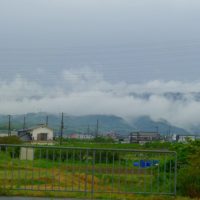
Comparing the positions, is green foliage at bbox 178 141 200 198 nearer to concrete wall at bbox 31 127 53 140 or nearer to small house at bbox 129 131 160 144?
concrete wall at bbox 31 127 53 140

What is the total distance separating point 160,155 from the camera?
45.7 ft

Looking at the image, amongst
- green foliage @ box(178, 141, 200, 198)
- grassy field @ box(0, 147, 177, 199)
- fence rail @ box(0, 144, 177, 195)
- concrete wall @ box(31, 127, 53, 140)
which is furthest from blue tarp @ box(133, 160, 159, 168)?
concrete wall @ box(31, 127, 53, 140)

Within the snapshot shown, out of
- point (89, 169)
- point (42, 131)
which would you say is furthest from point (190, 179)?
point (42, 131)

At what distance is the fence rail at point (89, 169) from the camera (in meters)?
13.8

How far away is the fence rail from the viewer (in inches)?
542

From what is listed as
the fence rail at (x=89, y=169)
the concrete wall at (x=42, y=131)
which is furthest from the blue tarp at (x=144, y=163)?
the concrete wall at (x=42, y=131)

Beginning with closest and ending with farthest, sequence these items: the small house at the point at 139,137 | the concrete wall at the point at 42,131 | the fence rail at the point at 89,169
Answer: the fence rail at the point at 89,169, the concrete wall at the point at 42,131, the small house at the point at 139,137

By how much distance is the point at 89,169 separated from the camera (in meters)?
14.4

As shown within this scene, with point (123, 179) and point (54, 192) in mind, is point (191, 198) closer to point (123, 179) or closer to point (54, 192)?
point (123, 179)

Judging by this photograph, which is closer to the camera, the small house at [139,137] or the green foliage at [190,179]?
the green foliage at [190,179]

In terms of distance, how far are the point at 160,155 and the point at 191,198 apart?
50.7 inches

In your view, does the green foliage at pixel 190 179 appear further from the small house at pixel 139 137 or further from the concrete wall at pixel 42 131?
the small house at pixel 139 137

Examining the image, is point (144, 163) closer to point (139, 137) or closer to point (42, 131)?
point (42, 131)

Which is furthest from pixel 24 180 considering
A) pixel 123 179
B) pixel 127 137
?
pixel 127 137
